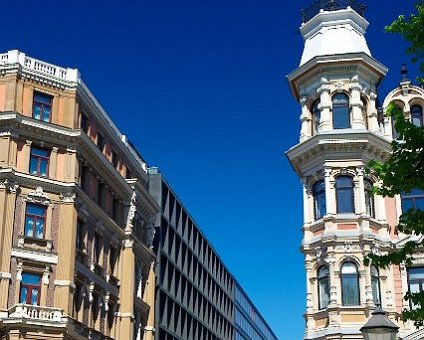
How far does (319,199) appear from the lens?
38500 mm

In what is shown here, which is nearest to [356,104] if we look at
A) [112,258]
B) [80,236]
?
[80,236]

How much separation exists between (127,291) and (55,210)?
35.7 feet

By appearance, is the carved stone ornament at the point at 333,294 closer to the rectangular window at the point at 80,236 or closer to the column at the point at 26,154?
the rectangular window at the point at 80,236

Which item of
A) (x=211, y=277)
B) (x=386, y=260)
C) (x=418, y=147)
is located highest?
(x=211, y=277)

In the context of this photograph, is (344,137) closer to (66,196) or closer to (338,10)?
(338,10)

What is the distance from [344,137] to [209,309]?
51.8 m

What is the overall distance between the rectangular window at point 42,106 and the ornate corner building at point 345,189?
1524 centimetres

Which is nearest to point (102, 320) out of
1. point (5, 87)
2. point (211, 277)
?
point (5, 87)

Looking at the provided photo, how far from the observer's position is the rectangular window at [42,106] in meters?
45.3

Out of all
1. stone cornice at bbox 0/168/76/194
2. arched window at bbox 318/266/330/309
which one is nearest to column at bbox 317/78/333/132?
arched window at bbox 318/266/330/309

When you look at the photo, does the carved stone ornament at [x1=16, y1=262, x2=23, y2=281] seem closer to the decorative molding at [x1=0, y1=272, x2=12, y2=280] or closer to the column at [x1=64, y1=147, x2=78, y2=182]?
the decorative molding at [x1=0, y1=272, x2=12, y2=280]

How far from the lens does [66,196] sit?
147 ft

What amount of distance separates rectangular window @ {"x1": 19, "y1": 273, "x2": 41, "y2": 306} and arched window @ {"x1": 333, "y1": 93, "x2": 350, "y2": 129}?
1912 centimetres

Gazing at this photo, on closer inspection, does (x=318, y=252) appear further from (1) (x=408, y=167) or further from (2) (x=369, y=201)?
(1) (x=408, y=167)
